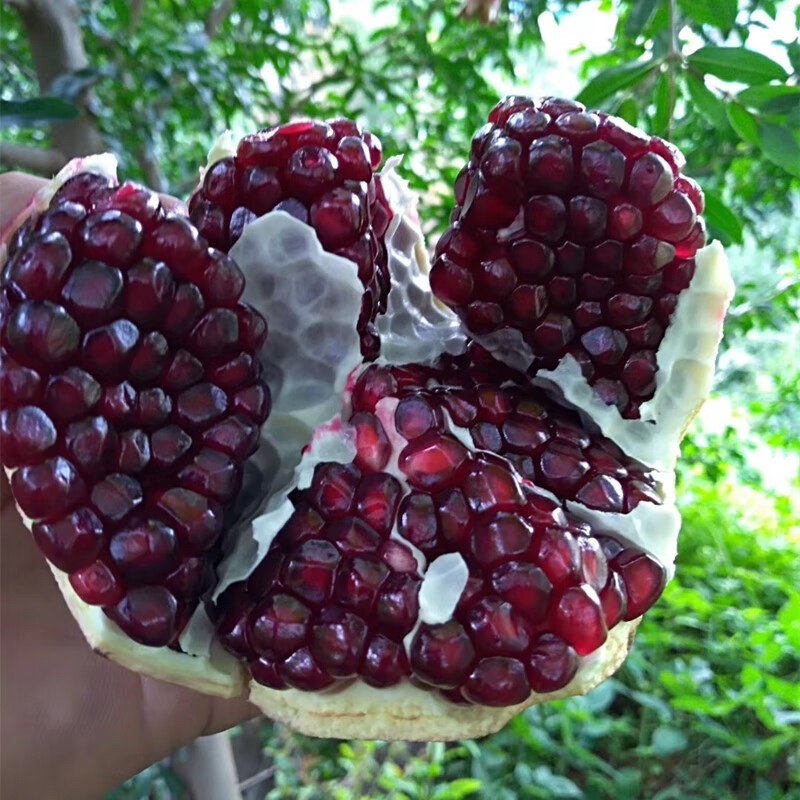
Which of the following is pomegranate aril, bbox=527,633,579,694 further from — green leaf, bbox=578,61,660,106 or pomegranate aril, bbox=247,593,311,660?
green leaf, bbox=578,61,660,106

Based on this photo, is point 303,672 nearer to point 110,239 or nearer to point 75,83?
point 110,239

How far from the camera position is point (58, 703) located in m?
0.69

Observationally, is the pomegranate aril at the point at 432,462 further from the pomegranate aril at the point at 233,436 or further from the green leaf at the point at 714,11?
the green leaf at the point at 714,11

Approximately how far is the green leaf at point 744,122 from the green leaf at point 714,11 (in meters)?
0.07

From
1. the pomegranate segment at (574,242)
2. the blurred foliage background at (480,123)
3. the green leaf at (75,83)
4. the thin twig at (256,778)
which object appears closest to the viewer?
the pomegranate segment at (574,242)

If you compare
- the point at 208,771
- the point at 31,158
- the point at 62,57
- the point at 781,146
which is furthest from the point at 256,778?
the point at 781,146

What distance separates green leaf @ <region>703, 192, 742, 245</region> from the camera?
2.27 feet

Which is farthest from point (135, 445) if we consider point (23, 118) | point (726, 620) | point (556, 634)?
point (726, 620)

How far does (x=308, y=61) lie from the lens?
7.53 ft

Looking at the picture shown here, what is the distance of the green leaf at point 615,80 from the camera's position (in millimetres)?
692

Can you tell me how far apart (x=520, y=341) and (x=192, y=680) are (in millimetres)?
295

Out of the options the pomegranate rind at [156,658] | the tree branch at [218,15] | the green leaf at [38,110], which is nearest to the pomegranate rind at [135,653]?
the pomegranate rind at [156,658]

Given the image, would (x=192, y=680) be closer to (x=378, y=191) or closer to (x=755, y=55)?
(x=378, y=191)

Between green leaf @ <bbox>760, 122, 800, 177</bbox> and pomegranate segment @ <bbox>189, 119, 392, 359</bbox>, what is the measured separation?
1.12 ft
